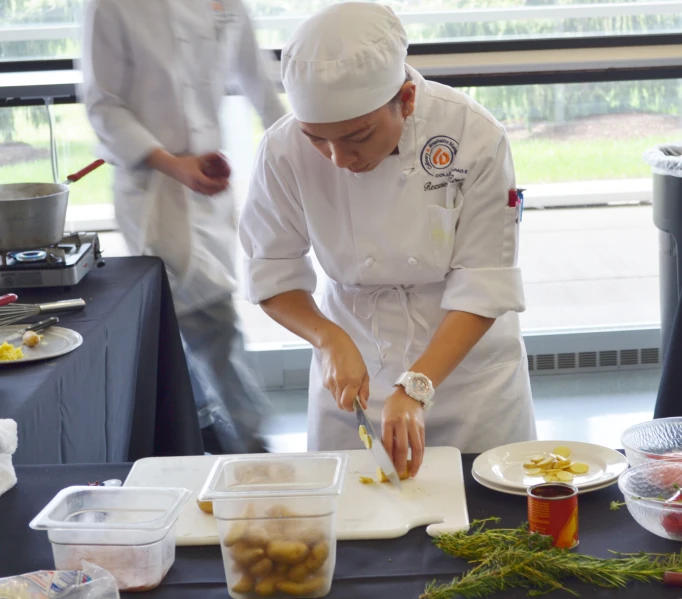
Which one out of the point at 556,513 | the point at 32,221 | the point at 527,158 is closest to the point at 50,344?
the point at 32,221

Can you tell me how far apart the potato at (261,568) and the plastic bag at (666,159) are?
92.3 inches

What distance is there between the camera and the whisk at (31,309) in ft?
7.13

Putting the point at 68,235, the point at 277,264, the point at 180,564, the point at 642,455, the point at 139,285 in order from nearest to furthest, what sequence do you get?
the point at 180,564 → the point at 642,455 → the point at 277,264 → the point at 139,285 → the point at 68,235

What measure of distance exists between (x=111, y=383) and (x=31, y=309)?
255 millimetres

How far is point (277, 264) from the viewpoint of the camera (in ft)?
6.10

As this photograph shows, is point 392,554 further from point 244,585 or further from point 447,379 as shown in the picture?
point 447,379

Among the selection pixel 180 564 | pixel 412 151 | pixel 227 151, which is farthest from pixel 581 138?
pixel 180 564

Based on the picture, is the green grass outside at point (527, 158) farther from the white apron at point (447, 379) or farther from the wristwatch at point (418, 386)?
the wristwatch at point (418, 386)

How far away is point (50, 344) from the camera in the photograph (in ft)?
6.74

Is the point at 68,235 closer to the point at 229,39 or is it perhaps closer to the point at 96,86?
the point at 96,86

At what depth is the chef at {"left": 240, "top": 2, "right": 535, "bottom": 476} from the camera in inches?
61.0

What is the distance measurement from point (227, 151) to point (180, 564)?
6.05 ft

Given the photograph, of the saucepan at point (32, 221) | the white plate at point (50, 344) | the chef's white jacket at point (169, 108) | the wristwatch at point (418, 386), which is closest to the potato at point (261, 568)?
the wristwatch at point (418, 386)

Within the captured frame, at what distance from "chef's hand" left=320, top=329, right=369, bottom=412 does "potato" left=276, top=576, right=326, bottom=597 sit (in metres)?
0.47
